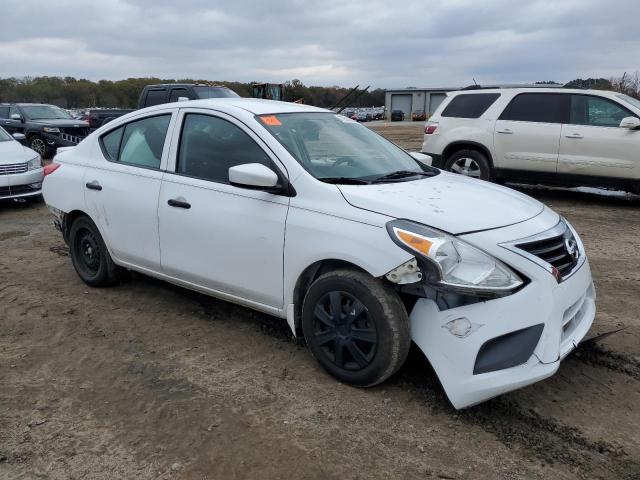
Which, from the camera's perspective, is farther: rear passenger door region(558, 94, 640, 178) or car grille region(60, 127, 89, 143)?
car grille region(60, 127, 89, 143)

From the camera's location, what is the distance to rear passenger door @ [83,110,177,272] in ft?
14.4

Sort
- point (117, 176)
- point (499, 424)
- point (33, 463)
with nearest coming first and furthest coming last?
point (33, 463) < point (499, 424) < point (117, 176)

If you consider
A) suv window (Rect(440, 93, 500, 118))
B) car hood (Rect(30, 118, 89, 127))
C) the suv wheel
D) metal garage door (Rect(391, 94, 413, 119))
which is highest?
metal garage door (Rect(391, 94, 413, 119))

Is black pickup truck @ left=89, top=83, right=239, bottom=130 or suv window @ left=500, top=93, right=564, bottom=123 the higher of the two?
black pickup truck @ left=89, top=83, right=239, bottom=130

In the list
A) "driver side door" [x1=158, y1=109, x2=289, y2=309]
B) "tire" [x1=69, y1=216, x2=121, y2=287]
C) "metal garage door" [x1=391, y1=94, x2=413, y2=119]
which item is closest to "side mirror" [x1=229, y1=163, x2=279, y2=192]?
"driver side door" [x1=158, y1=109, x2=289, y2=309]

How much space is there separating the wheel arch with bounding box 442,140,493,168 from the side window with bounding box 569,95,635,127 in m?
1.35

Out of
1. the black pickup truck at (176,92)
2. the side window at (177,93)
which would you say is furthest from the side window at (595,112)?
the side window at (177,93)

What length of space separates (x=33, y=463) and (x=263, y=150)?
221 cm

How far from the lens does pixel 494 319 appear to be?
2883 mm

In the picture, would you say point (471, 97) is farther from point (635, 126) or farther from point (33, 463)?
point (33, 463)

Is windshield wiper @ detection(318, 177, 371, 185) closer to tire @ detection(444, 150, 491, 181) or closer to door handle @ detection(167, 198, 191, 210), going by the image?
door handle @ detection(167, 198, 191, 210)

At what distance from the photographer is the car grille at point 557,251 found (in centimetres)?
308

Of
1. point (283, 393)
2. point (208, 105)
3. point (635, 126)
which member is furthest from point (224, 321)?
point (635, 126)

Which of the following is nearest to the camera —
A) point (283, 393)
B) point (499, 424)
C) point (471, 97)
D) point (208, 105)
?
point (499, 424)
